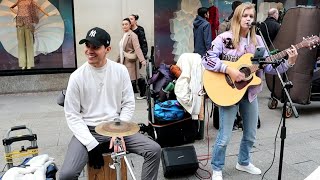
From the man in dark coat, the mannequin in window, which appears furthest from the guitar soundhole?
the mannequin in window

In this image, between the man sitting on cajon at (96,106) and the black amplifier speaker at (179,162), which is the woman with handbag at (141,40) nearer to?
the black amplifier speaker at (179,162)

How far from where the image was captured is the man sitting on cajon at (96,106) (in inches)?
109

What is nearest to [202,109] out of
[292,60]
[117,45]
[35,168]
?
[292,60]

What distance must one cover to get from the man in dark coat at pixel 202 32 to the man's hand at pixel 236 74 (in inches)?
111

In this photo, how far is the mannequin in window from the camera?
6.99 meters

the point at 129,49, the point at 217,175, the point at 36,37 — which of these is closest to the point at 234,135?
the point at 217,175

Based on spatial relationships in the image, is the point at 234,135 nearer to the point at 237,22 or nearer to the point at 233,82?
the point at 233,82

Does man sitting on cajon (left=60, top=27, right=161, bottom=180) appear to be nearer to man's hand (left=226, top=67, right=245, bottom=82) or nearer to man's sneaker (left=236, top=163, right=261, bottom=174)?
man's hand (left=226, top=67, right=245, bottom=82)

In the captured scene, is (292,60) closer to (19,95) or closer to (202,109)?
(202,109)

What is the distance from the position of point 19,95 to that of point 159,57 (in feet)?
11.0

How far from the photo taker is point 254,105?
3344 mm

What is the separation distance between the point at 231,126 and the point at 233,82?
0.44 metres

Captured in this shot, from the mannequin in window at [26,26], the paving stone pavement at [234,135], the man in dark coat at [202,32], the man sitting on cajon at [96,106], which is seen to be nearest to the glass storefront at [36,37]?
the mannequin in window at [26,26]

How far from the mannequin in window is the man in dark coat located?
11.1ft
